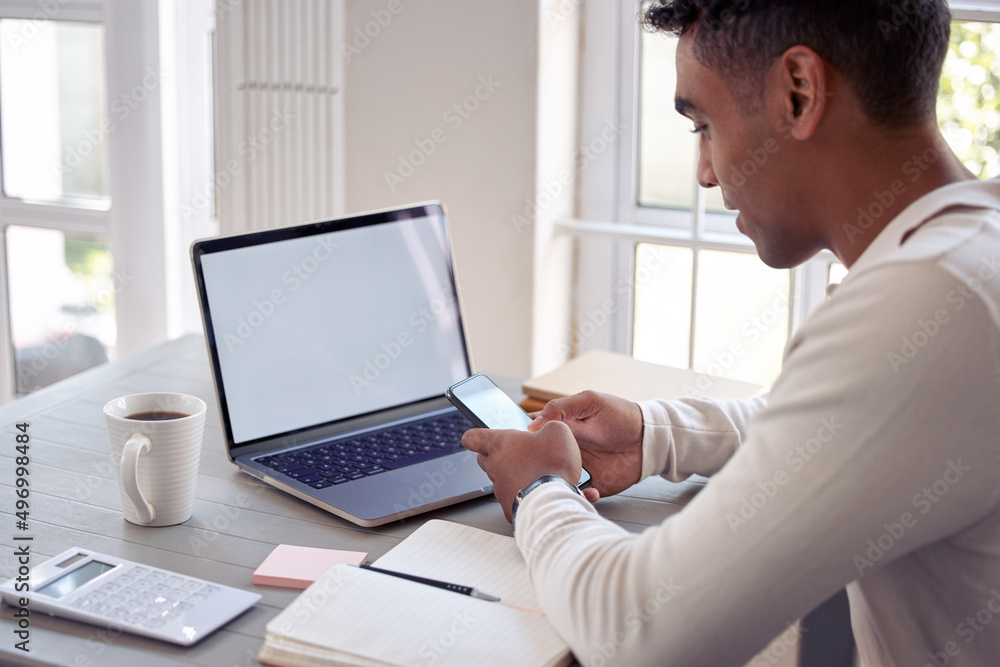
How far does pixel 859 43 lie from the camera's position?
75cm

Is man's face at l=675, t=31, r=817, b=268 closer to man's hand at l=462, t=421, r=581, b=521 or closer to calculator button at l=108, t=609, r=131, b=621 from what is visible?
man's hand at l=462, t=421, r=581, b=521

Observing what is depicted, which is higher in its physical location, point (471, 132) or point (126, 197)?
point (471, 132)

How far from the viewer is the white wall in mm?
2021

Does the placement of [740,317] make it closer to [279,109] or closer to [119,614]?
[279,109]

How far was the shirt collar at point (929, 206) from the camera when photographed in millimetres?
727

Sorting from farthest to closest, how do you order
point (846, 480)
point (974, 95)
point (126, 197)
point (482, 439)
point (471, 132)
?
point (126, 197)
point (471, 132)
point (974, 95)
point (482, 439)
point (846, 480)

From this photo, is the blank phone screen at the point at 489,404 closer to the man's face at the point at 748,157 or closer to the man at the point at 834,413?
the man at the point at 834,413

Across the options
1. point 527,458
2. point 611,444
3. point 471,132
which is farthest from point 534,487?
point 471,132

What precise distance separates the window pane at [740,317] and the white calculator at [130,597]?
149cm

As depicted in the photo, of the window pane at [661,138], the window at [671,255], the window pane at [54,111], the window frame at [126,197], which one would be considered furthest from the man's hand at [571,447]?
the window pane at [54,111]

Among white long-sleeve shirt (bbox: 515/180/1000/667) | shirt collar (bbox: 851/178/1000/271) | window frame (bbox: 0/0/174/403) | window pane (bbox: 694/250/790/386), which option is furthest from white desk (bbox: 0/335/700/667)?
window frame (bbox: 0/0/174/403)

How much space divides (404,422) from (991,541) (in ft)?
2.32

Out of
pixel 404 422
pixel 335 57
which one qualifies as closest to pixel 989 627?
pixel 404 422

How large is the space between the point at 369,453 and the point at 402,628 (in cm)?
41
